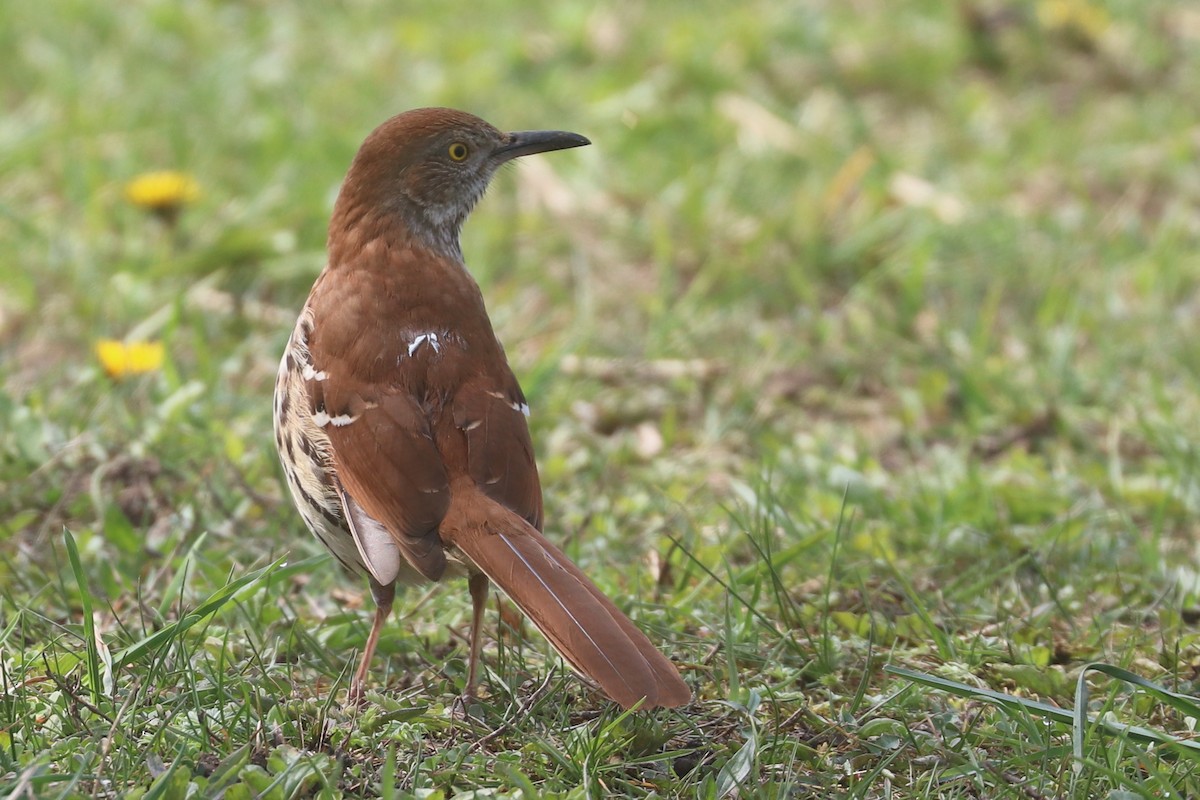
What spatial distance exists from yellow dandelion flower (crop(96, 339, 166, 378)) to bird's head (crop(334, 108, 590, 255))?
1259 mm

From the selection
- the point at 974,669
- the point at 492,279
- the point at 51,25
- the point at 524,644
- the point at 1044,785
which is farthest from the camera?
the point at 51,25

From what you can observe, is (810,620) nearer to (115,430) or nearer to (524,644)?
(524,644)

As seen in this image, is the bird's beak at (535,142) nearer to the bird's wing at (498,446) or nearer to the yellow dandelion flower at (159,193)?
the bird's wing at (498,446)

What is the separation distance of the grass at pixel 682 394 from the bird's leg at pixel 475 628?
58 millimetres

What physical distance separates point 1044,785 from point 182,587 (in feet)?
6.10

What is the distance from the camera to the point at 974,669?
3410mm

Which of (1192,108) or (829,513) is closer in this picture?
(829,513)

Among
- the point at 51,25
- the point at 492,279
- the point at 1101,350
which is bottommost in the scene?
the point at 1101,350

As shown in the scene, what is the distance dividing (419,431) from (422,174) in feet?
3.06

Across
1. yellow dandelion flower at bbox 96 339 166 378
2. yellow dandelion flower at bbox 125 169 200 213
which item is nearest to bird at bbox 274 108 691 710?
yellow dandelion flower at bbox 96 339 166 378

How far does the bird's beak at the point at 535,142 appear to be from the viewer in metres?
4.20

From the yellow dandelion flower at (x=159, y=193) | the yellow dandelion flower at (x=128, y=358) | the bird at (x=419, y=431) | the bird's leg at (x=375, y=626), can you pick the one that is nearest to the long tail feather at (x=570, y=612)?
the bird at (x=419, y=431)

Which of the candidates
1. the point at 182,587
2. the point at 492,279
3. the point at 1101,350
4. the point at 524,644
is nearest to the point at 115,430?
the point at 182,587

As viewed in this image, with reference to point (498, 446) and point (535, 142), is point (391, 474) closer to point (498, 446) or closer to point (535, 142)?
point (498, 446)
